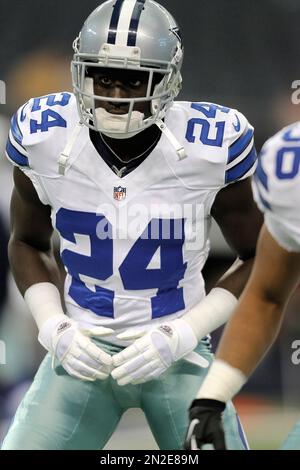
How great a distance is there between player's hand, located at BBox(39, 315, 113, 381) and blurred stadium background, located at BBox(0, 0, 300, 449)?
0.81 meters

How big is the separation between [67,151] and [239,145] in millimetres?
320

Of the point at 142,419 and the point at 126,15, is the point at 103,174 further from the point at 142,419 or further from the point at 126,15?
the point at 142,419

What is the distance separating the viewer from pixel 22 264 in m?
2.21

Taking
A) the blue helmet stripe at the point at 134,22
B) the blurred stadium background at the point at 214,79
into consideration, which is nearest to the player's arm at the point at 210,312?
the blue helmet stripe at the point at 134,22

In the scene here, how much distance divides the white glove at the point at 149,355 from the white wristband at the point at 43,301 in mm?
175

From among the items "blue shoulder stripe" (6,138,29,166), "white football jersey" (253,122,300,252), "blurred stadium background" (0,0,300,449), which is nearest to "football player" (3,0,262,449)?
"blue shoulder stripe" (6,138,29,166)

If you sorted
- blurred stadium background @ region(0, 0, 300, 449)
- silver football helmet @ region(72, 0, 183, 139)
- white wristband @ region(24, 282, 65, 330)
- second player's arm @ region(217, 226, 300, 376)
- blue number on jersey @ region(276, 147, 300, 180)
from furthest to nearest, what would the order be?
blurred stadium background @ region(0, 0, 300, 449), white wristband @ region(24, 282, 65, 330), silver football helmet @ region(72, 0, 183, 139), second player's arm @ region(217, 226, 300, 376), blue number on jersey @ region(276, 147, 300, 180)

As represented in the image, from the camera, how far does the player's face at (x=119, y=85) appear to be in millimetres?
1993

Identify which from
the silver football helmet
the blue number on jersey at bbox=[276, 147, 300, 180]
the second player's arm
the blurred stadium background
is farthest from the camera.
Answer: the blurred stadium background

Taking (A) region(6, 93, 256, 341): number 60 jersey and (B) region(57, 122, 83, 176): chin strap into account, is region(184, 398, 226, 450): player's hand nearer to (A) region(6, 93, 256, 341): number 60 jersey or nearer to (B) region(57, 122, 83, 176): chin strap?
(A) region(6, 93, 256, 341): number 60 jersey

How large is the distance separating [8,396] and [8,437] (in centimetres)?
86

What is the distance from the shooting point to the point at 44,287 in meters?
2.17

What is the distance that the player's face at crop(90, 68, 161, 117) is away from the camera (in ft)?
6.54
